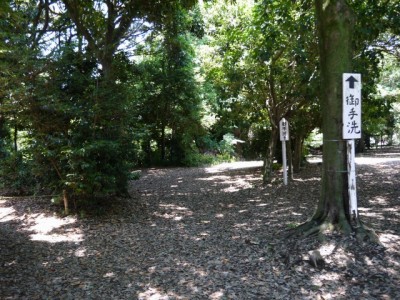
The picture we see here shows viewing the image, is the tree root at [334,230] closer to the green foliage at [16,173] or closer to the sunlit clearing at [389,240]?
the sunlit clearing at [389,240]

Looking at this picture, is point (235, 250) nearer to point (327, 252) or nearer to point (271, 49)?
point (327, 252)

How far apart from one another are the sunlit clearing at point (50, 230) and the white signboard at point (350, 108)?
4656 mm

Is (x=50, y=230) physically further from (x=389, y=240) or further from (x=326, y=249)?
(x=389, y=240)

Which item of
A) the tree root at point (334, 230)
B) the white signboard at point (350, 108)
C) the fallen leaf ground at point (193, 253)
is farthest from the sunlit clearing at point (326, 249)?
the white signboard at point (350, 108)

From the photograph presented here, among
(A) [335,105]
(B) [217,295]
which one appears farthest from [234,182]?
(B) [217,295]

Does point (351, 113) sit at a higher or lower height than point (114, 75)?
lower

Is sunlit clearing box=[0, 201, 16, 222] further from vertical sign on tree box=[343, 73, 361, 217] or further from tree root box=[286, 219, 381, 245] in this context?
vertical sign on tree box=[343, 73, 361, 217]

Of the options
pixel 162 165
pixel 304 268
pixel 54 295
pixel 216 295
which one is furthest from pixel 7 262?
pixel 162 165

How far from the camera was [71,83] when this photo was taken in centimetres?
777

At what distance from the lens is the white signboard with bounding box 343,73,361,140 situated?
191 inches

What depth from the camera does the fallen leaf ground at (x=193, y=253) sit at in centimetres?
401

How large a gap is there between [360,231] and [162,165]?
16364mm

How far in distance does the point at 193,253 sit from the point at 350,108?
3.02 metres

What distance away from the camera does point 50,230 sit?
22.3ft
